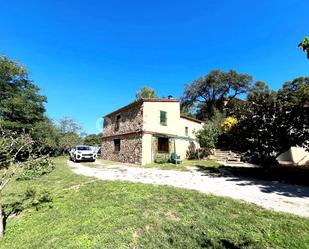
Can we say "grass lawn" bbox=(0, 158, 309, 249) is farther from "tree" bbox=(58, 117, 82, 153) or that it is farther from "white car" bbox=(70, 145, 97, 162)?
"tree" bbox=(58, 117, 82, 153)

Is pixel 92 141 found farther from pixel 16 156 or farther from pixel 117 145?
pixel 16 156

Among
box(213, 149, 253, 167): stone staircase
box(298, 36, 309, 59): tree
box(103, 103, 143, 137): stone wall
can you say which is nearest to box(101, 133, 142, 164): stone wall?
box(103, 103, 143, 137): stone wall

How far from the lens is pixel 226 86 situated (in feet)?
115

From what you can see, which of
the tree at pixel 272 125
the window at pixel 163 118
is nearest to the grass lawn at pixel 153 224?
the tree at pixel 272 125

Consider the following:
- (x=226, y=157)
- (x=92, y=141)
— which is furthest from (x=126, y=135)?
(x=92, y=141)

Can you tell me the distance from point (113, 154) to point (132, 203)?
53.3 ft

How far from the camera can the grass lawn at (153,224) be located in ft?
12.9

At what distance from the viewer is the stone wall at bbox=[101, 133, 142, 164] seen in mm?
16953

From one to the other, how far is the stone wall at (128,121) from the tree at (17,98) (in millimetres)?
9451

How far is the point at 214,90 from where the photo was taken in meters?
35.9

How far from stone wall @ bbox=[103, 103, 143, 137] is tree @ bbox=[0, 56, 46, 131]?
945cm

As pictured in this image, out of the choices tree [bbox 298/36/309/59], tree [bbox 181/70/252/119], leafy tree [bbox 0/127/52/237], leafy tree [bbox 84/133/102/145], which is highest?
tree [bbox 181/70/252/119]

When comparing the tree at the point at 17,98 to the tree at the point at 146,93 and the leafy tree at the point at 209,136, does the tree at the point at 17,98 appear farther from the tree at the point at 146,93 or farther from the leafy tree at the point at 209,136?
the leafy tree at the point at 209,136

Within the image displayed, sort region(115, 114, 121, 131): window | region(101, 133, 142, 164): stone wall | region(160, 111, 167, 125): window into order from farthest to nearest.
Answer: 1. region(115, 114, 121, 131): window
2. region(160, 111, 167, 125): window
3. region(101, 133, 142, 164): stone wall
